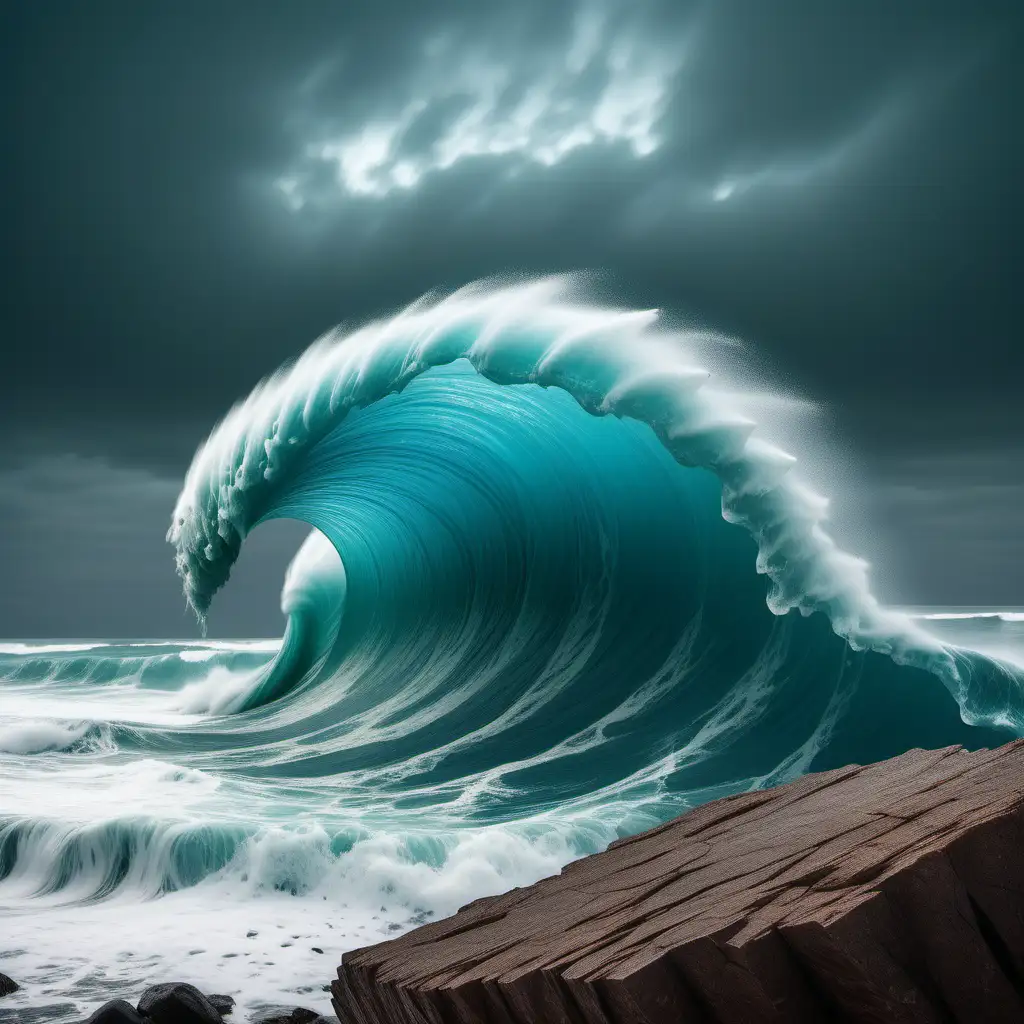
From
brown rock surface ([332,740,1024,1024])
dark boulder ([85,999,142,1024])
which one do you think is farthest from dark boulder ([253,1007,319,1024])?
brown rock surface ([332,740,1024,1024])

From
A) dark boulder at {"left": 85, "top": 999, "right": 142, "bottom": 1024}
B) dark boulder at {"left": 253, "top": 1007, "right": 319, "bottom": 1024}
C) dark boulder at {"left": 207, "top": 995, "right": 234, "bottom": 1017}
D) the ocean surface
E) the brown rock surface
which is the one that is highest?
the ocean surface

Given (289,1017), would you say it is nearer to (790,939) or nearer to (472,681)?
(790,939)

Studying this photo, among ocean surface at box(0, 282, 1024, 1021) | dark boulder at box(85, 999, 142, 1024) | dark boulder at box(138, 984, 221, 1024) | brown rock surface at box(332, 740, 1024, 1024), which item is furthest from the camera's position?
ocean surface at box(0, 282, 1024, 1021)

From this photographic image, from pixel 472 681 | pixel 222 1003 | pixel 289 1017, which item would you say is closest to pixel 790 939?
pixel 289 1017

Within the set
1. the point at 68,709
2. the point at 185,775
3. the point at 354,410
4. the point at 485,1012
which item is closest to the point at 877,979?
the point at 485,1012

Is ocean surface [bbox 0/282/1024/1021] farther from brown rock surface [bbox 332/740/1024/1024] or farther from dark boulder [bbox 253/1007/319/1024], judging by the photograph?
brown rock surface [bbox 332/740/1024/1024]

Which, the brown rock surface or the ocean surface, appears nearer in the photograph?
the brown rock surface
